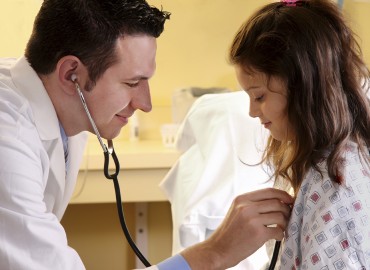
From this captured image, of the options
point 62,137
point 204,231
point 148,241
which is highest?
point 62,137

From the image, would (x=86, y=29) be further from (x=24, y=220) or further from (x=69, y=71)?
(x=24, y=220)

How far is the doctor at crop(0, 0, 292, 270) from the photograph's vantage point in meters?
1.48

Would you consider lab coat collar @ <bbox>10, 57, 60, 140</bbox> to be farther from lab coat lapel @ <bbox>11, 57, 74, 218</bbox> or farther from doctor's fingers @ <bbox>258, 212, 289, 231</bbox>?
doctor's fingers @ <bbox>258, 212, 289, 231</bbox>

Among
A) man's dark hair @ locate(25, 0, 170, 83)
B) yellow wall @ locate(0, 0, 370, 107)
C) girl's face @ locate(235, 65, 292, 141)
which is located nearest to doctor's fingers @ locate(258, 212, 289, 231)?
girl's face @ locate(235, 65, 292, 141)

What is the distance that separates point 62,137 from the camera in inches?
67.5

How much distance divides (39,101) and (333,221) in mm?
692

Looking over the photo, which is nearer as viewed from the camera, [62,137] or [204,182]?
[62,137]

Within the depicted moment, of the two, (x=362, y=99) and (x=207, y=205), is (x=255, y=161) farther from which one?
(x=362, y=99)

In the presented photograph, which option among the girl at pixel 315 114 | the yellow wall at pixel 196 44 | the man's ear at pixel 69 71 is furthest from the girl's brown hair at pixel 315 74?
the yellow wall at pixel 196 44

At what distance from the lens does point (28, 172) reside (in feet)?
4.51

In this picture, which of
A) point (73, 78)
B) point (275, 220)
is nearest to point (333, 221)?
point (275, 220)

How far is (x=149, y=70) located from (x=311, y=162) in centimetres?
43

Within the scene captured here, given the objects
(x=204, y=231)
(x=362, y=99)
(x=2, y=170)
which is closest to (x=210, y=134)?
(x=204, y=231)

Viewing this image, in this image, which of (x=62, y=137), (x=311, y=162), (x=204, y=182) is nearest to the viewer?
(x=311, y=162)
